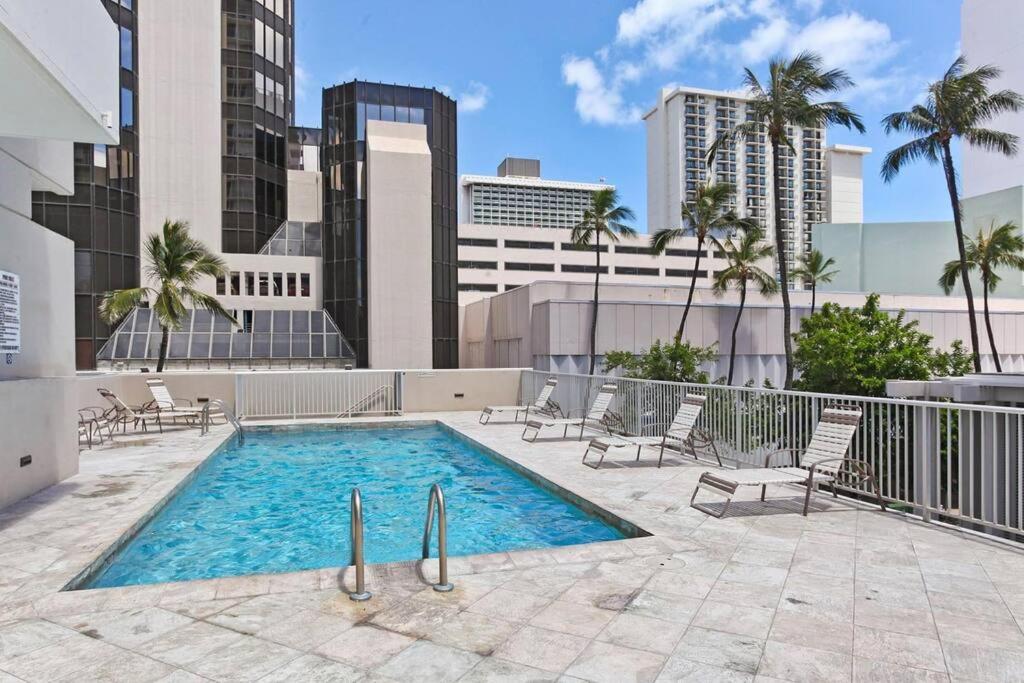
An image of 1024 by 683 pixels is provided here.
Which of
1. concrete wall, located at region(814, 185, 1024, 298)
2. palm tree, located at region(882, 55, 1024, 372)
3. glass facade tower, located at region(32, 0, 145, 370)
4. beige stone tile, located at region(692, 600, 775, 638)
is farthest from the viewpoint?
concrete wall, located at region(814, 185, 1024, 298)

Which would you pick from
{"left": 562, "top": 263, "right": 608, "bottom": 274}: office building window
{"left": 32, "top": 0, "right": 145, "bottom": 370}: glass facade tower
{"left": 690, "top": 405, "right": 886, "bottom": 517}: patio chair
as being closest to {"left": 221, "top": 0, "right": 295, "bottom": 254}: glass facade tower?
{"left": 32, "top": 0, "right": 145, "bottom": 370}: glass facade tower

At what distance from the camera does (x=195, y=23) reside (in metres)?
32.8

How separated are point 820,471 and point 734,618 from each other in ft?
10.8

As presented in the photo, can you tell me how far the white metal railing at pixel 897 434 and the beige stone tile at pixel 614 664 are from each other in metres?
4.05

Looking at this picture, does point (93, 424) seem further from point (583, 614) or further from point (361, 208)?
point (361, 208)

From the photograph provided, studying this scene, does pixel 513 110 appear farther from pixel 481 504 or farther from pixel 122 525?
pixel 122 525

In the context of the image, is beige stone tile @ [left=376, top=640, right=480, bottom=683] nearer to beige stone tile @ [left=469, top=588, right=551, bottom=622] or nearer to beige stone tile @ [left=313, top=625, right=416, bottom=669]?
beige stone tile @ [left=313, top=625, right=416, bottom=669]

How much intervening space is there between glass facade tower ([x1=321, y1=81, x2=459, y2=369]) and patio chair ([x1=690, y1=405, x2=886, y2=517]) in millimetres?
25250

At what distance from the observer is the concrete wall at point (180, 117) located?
3173 cm

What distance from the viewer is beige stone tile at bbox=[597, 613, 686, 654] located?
12.1ft

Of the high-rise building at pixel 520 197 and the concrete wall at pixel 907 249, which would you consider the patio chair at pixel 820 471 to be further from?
the high-rise building at pixel 520 197

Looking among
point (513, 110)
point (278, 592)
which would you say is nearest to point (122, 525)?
point (278, 592)

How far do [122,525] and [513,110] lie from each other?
29.5 m

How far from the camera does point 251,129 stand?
34250 millimetres
